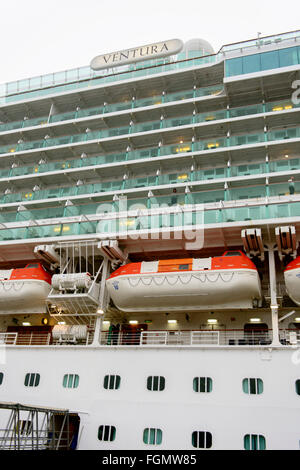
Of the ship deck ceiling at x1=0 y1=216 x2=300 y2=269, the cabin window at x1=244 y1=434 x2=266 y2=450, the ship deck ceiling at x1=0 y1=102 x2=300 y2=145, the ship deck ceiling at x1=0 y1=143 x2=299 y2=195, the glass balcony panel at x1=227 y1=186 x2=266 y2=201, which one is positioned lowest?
the cabin window at x1=244 y1=434 x2=266 y2=450

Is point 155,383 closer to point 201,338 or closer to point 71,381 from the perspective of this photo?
point 71,381

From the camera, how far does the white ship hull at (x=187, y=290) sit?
1580cm

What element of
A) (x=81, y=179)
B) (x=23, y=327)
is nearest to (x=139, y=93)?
(x=81, y=179)

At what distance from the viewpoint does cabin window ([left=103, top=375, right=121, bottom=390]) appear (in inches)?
599

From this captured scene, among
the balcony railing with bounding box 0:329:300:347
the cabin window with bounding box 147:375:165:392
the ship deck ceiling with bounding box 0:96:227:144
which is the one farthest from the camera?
the ship deck ceiling with bounding box 0:96:227:144

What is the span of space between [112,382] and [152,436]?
2.43 metres

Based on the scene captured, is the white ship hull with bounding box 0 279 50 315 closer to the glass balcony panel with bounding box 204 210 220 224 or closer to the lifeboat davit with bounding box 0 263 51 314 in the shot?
the lifeboat davit with bounding box 0 263 51 314

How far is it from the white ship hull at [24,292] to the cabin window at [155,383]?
6.43 metres

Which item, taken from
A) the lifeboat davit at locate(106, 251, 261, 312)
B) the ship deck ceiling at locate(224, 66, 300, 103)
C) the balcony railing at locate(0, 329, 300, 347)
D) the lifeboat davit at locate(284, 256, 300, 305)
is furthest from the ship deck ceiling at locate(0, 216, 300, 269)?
the ship deck ceiling at locate(224, 66, 300, 103)

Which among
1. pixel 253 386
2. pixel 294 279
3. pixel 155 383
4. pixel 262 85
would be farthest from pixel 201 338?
pixel 262 85

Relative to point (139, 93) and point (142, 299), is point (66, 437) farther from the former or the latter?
point (139, 93)

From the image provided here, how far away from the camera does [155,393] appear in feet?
48.0

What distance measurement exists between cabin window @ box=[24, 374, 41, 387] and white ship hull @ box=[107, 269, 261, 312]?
4.30 m
